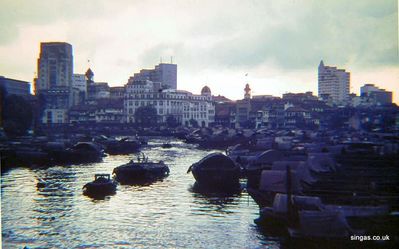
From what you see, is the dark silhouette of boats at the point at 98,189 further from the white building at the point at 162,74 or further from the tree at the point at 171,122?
the white building at the point at 162,74

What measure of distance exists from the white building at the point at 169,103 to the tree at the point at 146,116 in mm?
4249

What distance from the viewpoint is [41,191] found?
1162 inches

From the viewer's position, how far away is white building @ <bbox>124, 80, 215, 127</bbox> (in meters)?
118

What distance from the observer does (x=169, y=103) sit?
119625 millimetres

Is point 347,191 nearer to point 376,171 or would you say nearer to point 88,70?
point 376,171

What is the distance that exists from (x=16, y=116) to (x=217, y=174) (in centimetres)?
4525

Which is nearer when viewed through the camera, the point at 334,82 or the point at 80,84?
the point at 80,84

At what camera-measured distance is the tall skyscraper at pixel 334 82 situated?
545ft

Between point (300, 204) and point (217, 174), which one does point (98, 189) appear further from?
point (300, 204)

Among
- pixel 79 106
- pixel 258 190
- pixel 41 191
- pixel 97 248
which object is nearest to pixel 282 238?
pixel 258 190

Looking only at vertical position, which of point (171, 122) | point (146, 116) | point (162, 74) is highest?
point (162, 74)

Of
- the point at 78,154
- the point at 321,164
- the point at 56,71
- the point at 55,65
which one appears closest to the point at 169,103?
the point at 56,71

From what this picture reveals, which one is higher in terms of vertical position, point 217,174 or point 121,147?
point 121,147

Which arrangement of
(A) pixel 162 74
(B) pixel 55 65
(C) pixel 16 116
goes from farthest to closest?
(A) pixel 162 74, (B) pixel 55 65, (C) pixel 16 116
